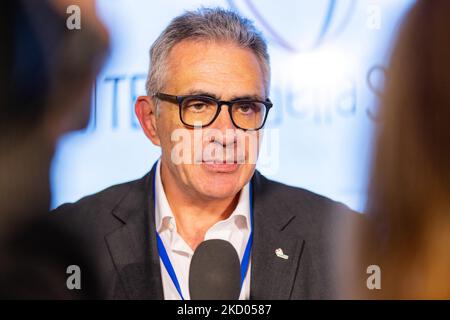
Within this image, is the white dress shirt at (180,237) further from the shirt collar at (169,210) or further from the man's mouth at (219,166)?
the man's mouth at (219,166)

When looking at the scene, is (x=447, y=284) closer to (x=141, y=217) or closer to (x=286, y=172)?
(x=286, y=172)

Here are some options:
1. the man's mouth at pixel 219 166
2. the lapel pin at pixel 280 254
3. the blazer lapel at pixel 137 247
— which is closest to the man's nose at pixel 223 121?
the man's mouth at pixel 219 166

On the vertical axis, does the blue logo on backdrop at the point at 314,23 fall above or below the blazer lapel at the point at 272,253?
above

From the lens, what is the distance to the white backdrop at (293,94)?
220cm

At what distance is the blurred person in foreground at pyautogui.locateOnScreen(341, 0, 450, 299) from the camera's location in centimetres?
228

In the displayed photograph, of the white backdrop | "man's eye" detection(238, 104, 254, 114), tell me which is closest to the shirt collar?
the white backdrop

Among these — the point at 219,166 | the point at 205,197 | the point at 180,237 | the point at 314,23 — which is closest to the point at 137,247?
the point at 180,237

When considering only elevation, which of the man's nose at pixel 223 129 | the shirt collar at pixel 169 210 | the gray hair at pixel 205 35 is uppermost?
the gray hair at pixel 205 35

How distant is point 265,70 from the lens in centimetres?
216

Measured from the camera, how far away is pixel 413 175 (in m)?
2.31

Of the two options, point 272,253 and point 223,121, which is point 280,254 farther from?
point 223,121

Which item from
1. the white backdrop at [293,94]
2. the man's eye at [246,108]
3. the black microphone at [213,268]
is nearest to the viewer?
the black microphone at [213,268]

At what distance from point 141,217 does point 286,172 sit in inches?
24.5

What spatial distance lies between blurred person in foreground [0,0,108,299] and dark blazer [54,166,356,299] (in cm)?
13
